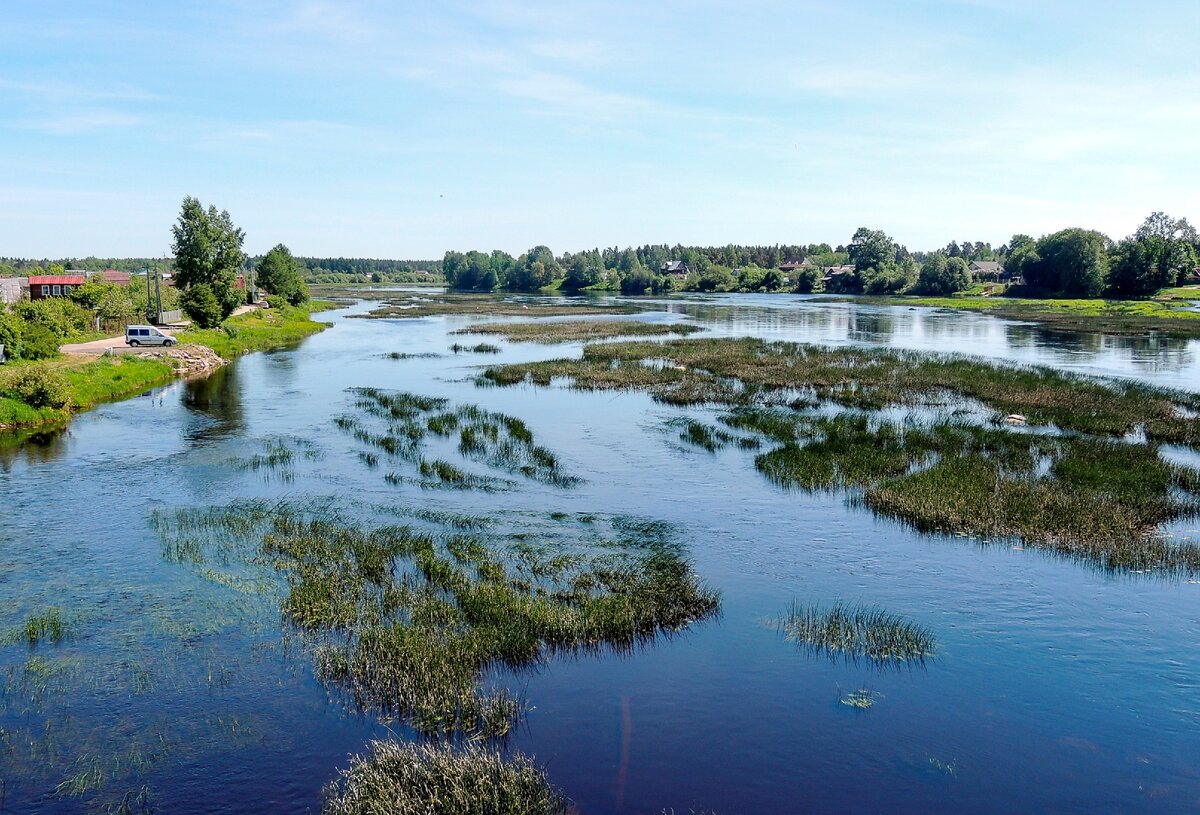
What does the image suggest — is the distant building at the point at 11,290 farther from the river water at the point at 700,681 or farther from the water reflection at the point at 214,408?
the river water at the point at 700,681

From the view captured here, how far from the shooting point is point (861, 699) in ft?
56.2

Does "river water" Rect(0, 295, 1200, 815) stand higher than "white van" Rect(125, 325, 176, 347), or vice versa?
"white van" Rect(125, 325, 176, 347)

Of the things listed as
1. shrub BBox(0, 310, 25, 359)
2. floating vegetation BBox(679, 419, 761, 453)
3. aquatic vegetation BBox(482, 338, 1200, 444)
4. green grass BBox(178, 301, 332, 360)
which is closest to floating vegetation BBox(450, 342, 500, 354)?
aquatic vegetation BBox(482, 338, 1200, 444)

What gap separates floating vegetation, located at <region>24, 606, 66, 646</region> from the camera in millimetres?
18859

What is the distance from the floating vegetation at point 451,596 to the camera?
56.0 feet

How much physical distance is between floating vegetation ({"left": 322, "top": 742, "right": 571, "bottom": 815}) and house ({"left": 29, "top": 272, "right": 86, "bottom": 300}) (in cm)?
9699

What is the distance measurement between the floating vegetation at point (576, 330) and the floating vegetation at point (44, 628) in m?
65.5

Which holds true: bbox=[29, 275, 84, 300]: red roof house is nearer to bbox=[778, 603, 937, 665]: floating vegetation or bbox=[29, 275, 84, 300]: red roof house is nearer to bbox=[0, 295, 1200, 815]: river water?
bbox=[0, 295, 1200, 815]: river water

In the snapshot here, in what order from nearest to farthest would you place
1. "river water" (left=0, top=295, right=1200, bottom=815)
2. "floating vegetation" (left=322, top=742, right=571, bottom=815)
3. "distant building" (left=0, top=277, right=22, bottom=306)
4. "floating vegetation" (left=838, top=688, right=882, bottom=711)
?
1. "floating vegetation" (left=322, top=742, right=571, bottom=815)
2. "river water" (left=0, top=295, right=1200, bottom=815)
3. "floating vegetation" (left=838, top=688, right=882, bottom=711)
4. "distant building" (left=0, top=277, right=22, bottom=306)

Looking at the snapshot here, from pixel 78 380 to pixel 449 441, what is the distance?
25.8m

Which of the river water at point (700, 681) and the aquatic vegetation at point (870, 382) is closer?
the river water at point (700, 681)

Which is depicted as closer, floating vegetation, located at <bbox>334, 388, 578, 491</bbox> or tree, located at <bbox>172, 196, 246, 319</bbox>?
floating vegetation, located at <bbox>334, 388, 578, 491</bbox>

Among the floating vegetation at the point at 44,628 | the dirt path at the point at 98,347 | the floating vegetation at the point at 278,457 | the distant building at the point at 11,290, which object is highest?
the distant building at the point at 11,290

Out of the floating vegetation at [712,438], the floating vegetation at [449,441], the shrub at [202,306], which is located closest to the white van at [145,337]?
the shrub at [202,306]
